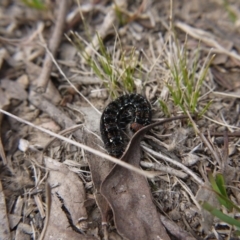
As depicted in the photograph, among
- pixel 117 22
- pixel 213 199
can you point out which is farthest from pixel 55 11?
pixel 213 199

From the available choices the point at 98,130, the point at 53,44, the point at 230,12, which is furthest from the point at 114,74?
the point at 230,12

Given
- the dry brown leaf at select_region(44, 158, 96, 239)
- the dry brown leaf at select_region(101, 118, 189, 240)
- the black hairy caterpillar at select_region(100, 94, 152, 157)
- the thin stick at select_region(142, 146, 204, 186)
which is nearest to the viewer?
the dry brown leaf at select_region(101, 118, 189, 240)

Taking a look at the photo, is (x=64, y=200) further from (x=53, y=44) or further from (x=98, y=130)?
(x=53, y=44)

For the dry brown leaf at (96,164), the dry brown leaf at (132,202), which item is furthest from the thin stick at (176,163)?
the dry brown leaf at (96,164)

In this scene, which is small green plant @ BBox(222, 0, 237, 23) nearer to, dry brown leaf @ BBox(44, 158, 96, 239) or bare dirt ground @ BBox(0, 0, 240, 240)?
bare dirt ground @ BBox(0, 0, 240, 240)

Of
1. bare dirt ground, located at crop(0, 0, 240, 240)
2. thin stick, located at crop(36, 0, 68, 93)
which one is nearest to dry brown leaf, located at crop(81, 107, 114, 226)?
bare dirt ground, located at crop(0, 0, 240, 240)

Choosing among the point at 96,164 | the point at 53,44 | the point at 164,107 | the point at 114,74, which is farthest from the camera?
the point at 53,44

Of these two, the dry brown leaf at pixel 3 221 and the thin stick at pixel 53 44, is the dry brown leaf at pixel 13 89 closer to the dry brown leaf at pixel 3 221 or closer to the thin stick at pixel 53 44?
the thin stick at pixel 53 44
